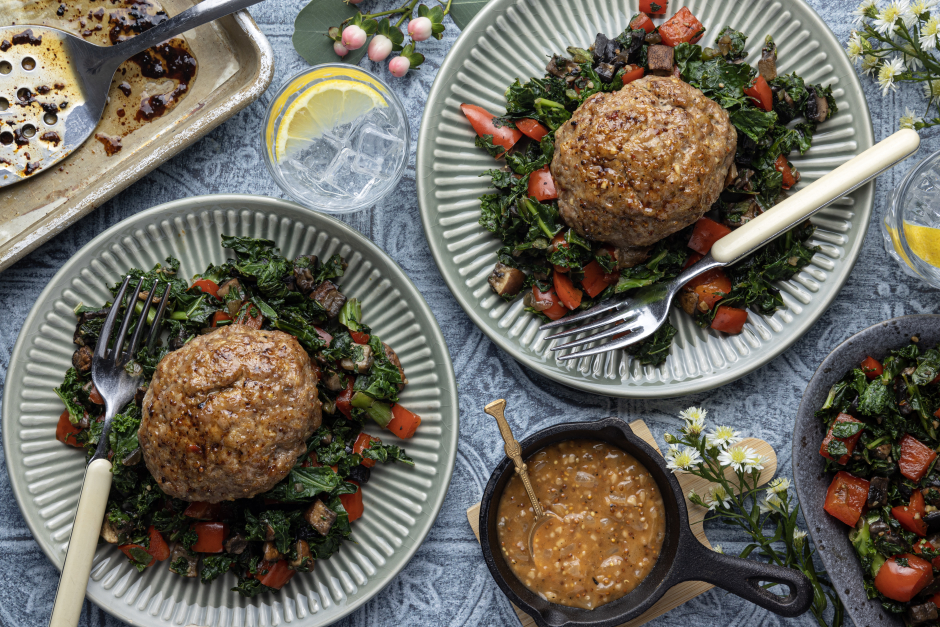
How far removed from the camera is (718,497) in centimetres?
356

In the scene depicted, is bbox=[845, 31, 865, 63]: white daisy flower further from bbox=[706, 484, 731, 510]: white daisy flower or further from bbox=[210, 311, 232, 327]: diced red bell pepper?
bbox=[210, 311, 232, 327]: diced red bell pepper

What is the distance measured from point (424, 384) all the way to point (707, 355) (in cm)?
155

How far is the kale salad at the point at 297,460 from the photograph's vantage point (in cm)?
340

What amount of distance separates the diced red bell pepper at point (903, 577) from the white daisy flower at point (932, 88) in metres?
2.40

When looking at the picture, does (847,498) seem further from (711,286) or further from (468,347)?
(468,347)

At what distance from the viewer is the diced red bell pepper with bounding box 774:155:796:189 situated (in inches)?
139

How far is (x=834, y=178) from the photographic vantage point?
3.29 metres

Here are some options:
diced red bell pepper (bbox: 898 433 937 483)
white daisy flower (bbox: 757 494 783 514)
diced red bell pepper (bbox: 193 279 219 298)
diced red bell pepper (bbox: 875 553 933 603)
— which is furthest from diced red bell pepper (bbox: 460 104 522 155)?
diced red bell pepper (bbox: 875 553 933 603)

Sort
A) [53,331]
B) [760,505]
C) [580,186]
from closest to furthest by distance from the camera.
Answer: [580,186] < [53,331] < [760,505]

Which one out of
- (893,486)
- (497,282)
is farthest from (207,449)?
(893,486)

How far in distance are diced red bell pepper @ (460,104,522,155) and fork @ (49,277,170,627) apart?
5.90 feet

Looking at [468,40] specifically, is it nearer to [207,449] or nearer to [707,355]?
[707,355]

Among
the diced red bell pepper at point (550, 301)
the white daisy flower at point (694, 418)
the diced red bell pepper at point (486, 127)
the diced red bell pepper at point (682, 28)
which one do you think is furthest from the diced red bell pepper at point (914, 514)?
the diced red bell pepper at point (486, 127)

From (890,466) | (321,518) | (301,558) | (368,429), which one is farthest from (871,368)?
(301,558)
